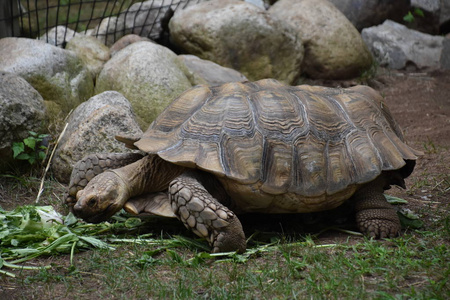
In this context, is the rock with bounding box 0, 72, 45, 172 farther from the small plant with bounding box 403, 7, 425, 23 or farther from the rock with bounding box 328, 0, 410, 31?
the small plant with bounding box 403, 7, 425, 23

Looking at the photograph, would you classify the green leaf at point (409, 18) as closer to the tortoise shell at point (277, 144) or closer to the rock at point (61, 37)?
the rock at point (61, 37)

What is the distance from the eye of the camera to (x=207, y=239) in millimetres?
3312

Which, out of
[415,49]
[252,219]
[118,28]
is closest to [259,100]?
[252,219]

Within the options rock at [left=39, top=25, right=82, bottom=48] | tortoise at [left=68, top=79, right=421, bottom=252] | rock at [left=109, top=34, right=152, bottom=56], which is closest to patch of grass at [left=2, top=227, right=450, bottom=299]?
tortoise at [left=68, top=79, right=421, bottom=252]

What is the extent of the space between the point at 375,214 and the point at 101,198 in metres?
1.71

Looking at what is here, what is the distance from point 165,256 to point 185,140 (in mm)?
710

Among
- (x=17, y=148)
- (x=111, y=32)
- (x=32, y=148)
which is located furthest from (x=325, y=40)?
(x=17, y=148)

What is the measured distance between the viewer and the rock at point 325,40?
868 cm

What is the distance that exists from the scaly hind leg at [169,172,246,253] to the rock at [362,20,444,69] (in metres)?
7.07

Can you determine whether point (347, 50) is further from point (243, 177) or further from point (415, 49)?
point (243, 177)

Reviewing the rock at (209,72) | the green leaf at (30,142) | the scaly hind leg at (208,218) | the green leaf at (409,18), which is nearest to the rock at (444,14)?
the green leaf at (409,18)

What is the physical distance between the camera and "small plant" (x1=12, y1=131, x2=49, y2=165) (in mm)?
4805

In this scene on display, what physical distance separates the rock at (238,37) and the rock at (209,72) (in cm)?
62

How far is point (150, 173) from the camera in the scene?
372cm
